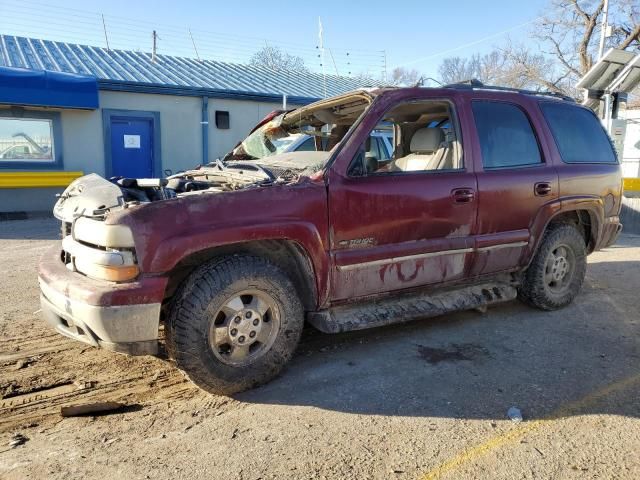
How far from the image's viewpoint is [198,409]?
125 inches

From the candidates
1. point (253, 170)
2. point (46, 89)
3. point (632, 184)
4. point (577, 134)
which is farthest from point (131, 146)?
point (632, 184)

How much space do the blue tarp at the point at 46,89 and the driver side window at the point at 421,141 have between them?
919 centimetres

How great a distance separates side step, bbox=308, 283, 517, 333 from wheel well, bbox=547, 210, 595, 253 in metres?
0.93

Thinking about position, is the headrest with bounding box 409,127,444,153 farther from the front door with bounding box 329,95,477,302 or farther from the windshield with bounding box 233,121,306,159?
the windshield with bounding box 233,121,306,159

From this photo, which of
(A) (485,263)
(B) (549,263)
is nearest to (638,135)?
(B) (549,263)

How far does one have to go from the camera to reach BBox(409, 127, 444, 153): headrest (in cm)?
446

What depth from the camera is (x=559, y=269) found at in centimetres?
512

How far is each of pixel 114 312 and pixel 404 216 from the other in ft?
6.95

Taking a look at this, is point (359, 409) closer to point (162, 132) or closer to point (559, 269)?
point (559, 269)

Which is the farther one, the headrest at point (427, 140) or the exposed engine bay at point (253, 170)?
the headrest at point (427, 140)

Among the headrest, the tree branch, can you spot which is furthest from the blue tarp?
the tree branch

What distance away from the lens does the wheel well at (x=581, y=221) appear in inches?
200

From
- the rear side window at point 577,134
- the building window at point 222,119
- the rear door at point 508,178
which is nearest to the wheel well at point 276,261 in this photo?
the rear door at point 508,178

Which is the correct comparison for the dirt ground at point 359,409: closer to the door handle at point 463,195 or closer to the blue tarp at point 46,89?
the door handle at point 463,195
